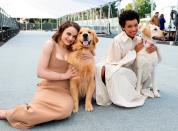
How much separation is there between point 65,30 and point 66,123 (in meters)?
1.01

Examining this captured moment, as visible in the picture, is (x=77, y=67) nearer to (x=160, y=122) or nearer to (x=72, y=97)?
(x=72, y=97)

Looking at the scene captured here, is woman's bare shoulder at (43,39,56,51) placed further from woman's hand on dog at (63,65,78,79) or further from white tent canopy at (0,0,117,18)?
white tent canopy at (0,0,117,18)

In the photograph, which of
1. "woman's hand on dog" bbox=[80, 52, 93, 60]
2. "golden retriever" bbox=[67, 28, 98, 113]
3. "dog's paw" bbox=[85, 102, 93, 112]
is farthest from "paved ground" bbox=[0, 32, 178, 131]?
"woman's hand on dog" bbox=[80, 52, 93, 60]

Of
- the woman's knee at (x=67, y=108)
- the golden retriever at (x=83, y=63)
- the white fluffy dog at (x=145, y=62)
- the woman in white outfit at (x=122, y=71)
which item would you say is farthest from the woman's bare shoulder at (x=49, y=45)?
the white fluffy dog at (x=145, y=62)

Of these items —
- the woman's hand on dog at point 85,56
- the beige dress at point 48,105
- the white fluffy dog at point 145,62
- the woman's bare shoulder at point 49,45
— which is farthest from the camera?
the white fluffy dog at point 145,62

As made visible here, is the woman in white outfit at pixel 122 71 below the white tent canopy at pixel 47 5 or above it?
below

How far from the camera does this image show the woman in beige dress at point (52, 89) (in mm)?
3826

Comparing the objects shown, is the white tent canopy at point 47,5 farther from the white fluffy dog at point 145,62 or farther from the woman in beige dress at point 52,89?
the woman in beige dress at point 52,89

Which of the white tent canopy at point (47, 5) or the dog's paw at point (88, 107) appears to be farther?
the white tent canopy at point (47, 5)

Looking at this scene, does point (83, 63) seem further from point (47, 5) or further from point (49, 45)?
point (47, 5)

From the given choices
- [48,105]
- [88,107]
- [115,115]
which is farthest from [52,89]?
[115,115]

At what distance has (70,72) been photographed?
438 cm

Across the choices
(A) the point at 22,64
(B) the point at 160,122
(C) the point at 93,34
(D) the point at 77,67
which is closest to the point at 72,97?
(D) the point at 77,67

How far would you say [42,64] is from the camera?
4223 mm
